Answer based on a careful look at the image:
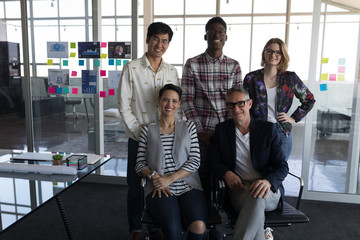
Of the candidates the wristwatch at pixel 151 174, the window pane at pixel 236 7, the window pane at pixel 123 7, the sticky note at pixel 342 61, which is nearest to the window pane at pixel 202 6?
the window pane at pixel 236 7

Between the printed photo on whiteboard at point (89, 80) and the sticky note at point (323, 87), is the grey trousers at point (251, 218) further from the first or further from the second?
the printed photo on whiteboard at point (89, 80)

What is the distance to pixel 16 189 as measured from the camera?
5.53 feet

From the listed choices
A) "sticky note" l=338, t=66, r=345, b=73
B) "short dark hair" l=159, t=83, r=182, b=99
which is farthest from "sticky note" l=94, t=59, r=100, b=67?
"sticky note" l=338, t=66, r=345, b=73

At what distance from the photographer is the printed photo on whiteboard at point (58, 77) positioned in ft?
12.4

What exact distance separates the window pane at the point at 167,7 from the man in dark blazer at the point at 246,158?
11.4 feet

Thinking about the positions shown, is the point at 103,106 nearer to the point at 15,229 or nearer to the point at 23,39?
the point at 23,39

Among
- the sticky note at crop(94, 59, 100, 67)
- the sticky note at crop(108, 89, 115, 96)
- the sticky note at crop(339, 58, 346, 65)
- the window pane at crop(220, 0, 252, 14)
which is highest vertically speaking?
the window pane at crop(220, 0, 252, 14)

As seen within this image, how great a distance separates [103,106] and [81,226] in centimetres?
157

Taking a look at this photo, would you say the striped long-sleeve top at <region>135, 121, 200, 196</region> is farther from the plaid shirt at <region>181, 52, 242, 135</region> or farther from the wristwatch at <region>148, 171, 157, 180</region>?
the plaid shirt at <region>181, 52, 242, 135</region>

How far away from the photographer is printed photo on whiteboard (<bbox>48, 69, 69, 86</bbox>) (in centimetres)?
378

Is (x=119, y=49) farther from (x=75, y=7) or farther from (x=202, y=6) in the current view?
(x=202, y=6)

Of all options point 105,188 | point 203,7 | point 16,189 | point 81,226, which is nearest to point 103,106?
point 105,188

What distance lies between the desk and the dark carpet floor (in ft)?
1.97

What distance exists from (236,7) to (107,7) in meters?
4.20
